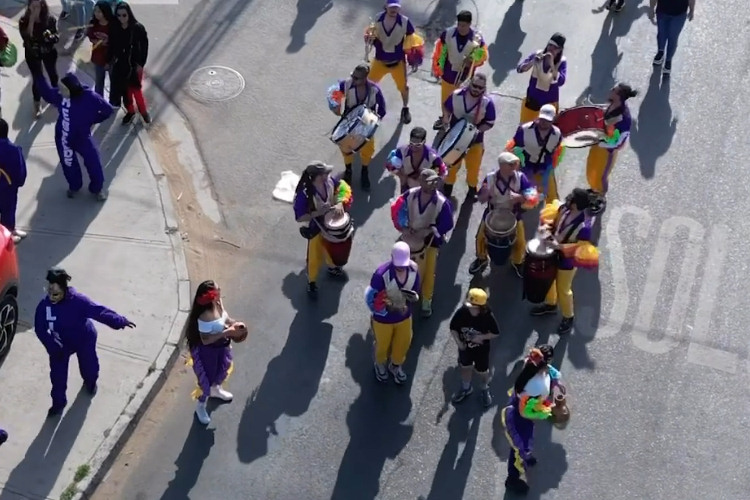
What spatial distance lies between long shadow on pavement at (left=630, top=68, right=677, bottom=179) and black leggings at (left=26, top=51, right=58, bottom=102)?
7.07 metres

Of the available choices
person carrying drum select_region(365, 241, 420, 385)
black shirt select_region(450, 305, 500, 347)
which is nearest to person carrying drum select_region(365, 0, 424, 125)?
person carrying drum select_region(365, 241, 420, 385)

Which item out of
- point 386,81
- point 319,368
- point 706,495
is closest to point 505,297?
point 319,368

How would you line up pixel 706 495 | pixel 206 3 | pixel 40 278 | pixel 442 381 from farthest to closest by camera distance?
1. pixel 206 3
2. pixel 40 278
3. pixel 442 381
4. pixel 706 495

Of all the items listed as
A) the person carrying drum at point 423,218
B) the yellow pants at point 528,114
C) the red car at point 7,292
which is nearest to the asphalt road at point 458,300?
the yellow pants at point 528,114

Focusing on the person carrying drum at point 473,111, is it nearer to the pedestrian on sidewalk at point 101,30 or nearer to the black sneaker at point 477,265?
the black sneaker at point 477,265

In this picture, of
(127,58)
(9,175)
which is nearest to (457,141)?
(127,58)

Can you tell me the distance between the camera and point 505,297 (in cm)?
1122

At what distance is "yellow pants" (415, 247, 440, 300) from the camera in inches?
414

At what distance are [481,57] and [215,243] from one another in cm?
382

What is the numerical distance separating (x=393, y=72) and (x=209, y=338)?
526 cm

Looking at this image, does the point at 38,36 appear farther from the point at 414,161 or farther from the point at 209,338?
the point at 209,338

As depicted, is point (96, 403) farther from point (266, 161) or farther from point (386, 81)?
point (386, 81)

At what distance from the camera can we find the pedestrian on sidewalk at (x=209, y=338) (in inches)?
351

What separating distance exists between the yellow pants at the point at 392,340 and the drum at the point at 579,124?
11.0 feet
